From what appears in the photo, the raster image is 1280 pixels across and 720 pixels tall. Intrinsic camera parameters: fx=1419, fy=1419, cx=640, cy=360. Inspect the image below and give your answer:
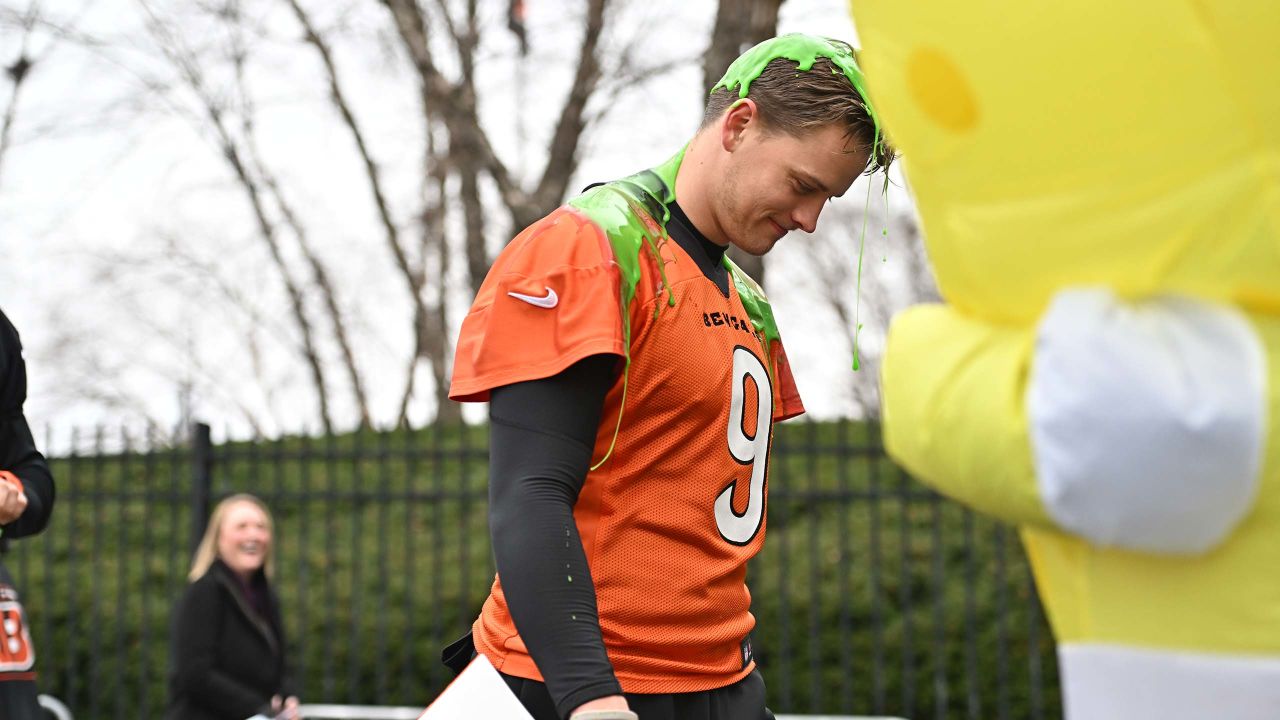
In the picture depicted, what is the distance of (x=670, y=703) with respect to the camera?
86.5 inches

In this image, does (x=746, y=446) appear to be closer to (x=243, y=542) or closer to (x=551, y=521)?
(x=551, y=521)

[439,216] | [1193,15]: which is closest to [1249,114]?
[1193,15]

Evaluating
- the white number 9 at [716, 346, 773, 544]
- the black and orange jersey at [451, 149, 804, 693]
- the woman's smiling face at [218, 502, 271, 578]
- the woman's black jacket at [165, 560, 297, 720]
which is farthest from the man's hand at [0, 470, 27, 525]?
the woman's smiling face at [218, 502, 271, 578]

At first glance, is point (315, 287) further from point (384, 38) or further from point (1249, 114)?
point (1249, 114)

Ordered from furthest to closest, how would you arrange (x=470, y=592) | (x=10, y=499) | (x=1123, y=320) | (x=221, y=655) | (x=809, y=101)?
(x=470, y=592), (x=221, y=655), (x=10, y=499), (x=809, y=101), (x=1123, y=320)

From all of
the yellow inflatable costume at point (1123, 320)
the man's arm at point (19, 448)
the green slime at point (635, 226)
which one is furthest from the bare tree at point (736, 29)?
the yellow inflatable costume at point (1123, 320)

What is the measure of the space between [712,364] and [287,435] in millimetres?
9231

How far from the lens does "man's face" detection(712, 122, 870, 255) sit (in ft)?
7.59

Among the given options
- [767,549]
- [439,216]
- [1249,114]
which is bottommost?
[767,549]

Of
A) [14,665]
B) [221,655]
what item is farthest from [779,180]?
[221,655]

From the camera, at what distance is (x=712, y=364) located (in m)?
2.25

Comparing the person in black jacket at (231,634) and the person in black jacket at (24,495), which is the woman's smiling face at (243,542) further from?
the person in black jacket at (24,495)

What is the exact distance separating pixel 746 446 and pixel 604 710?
567 millimetres

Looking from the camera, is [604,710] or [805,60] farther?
[805,60]
